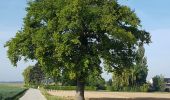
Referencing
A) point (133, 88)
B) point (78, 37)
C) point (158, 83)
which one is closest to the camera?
point (78, 37)

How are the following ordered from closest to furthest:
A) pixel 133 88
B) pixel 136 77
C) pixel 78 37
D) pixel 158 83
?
pixel 78 37, pixel 133 88, pixel 136 77, pixel 158 83

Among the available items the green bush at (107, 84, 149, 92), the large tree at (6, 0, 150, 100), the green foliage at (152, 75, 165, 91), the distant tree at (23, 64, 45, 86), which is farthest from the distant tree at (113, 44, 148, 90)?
the large tree at (6, 0, 150, 100)

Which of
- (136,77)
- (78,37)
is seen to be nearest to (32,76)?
(136,77)

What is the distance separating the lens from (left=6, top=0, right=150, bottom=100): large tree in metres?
33.6

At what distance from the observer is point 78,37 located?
34062 millimetres

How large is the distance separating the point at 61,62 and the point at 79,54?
5.37ft

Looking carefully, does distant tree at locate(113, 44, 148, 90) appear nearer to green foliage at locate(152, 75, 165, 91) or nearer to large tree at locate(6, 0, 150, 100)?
green foliage at locate(152, 75, 165, 91)

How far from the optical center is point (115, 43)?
35.7 metres

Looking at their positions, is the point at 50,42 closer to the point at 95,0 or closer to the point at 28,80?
the point at 95,0

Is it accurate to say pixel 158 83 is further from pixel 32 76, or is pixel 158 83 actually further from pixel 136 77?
pixel 32 76

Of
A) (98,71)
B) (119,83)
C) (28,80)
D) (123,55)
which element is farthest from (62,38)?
(28,80)

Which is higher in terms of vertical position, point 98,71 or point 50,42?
point 50,42

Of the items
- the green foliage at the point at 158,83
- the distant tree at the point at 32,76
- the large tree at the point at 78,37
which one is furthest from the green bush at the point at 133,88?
the large tree at the point at 78,37

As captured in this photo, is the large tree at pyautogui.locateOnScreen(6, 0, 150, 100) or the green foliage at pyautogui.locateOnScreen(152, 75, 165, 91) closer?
the large tree at pyautogui.locateOnScreen(6, 0, 150, 100)
